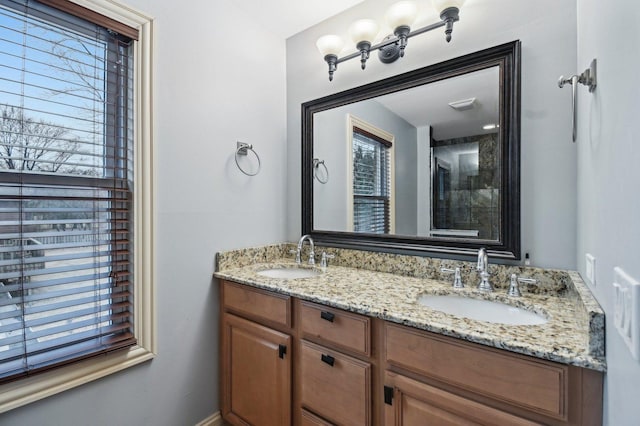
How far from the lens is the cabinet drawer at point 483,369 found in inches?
30.1

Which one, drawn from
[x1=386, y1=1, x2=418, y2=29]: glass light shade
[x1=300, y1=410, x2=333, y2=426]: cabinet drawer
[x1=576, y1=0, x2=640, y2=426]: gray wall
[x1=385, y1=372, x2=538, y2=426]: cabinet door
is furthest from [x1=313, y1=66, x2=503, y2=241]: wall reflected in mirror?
[x1=300, y1=410, x2=333, y2=426]: cabinet drawer

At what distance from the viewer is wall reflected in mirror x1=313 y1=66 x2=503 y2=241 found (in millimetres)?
1373

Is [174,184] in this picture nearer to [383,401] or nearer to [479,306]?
[383,401]

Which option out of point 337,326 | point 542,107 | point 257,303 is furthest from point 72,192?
point 542,107

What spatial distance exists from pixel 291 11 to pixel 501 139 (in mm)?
1487

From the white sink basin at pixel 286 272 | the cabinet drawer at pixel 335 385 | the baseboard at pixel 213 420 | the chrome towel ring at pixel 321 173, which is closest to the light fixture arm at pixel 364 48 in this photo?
the chrome towel ring at pixel 321 173

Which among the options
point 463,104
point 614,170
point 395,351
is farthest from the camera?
point 463,104

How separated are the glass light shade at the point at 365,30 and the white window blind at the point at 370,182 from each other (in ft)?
1.63

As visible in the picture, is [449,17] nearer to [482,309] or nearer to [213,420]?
[482,309]

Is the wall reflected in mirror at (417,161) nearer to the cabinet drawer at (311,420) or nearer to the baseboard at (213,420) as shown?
the cabinet drawer at (311,420)

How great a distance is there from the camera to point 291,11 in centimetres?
188

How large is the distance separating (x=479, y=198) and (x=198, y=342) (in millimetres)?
1653

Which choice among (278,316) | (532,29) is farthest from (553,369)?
(532,29)

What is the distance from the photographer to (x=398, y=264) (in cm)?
162
